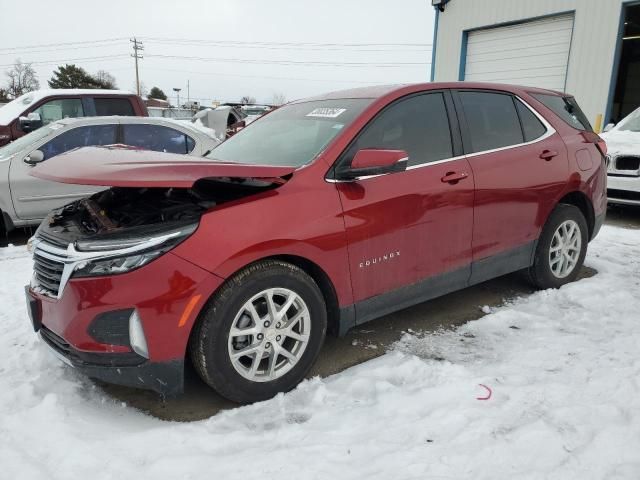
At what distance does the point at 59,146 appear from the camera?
6.32m

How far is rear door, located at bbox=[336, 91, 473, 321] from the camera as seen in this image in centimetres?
287

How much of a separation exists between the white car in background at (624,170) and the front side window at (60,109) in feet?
28.0

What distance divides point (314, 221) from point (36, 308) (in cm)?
154

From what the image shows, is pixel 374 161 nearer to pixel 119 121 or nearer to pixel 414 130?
pixel 414 130

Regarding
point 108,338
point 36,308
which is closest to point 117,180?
point 108,338

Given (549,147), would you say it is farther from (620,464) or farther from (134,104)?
(134,104)

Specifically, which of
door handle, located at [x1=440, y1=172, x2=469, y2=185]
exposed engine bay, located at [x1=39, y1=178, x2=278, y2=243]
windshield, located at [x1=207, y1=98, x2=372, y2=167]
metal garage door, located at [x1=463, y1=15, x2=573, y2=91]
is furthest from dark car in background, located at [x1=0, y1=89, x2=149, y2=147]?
metal garage door, located at [x1=463, y1=15, x2=573, y2=91]

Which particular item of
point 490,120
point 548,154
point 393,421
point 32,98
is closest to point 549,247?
point 548,154

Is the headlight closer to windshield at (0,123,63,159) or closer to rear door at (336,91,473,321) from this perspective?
rear door at (336,91,473,321)

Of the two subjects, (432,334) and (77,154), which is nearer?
(77,154)

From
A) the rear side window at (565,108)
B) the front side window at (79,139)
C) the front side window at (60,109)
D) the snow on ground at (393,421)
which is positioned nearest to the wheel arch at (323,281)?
the snow on ground at (393,421)

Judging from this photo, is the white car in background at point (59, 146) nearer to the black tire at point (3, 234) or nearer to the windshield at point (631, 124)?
the black tire at point (3, 234)

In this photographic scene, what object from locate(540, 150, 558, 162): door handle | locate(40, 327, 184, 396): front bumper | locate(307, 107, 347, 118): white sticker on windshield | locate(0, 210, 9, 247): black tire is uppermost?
locate(307, 107, 347, 118): white sticker on windshield

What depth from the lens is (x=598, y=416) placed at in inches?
94.7
